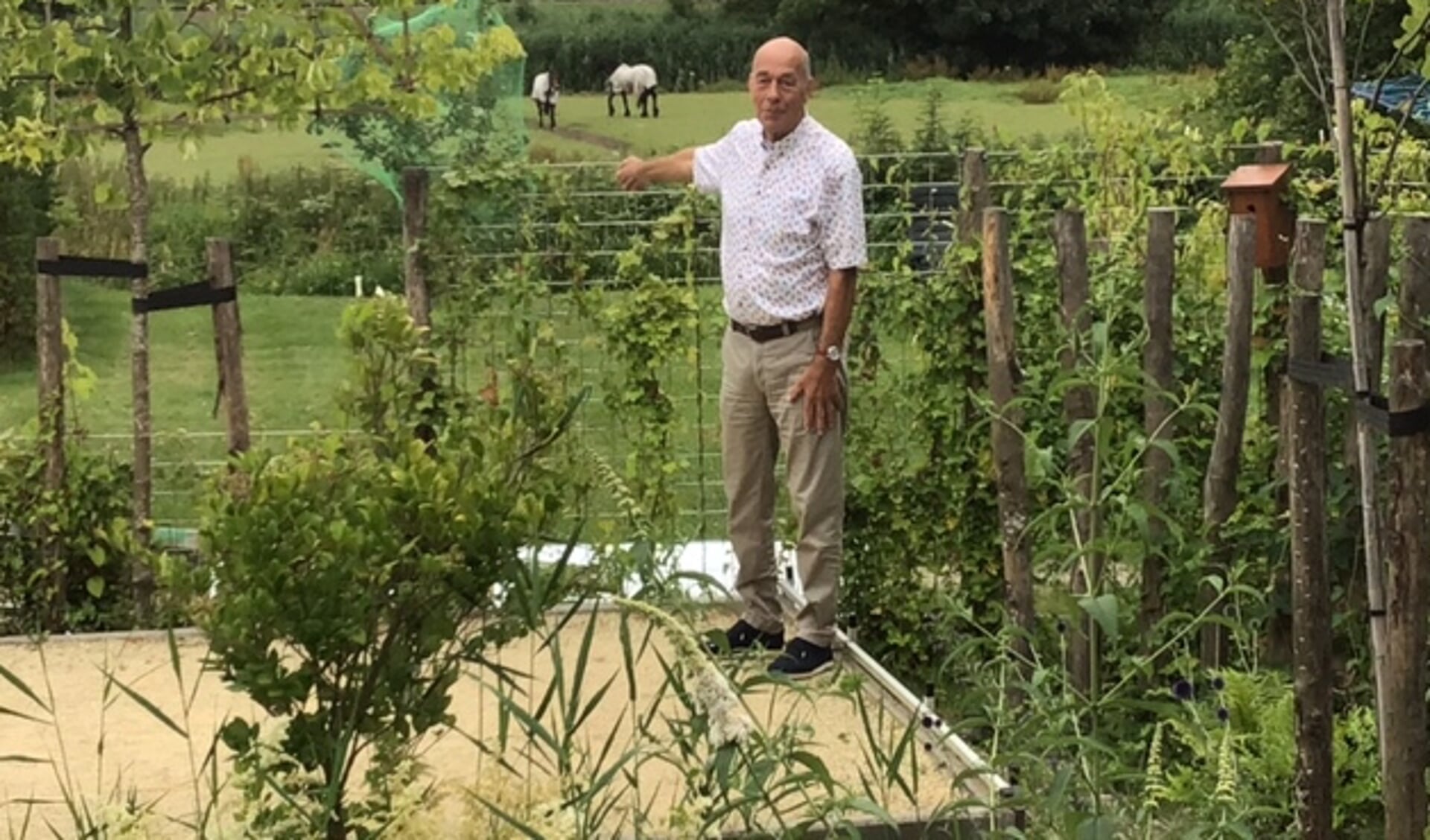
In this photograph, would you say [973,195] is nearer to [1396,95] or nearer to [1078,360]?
[1078,360]

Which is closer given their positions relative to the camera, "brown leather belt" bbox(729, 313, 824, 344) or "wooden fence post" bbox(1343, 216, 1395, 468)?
"wooden fence post" bbox(1343, 216, 1395, 468)

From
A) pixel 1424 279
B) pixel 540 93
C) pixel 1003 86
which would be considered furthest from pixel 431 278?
pixel 1003 86

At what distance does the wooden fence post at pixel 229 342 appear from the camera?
6.01 m

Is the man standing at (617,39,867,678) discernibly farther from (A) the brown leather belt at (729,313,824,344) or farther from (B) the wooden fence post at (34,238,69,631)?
(B) the wooden fence post at (34,238,69,631)

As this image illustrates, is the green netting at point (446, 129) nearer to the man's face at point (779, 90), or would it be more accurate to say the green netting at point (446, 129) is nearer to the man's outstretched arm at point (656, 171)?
the man's outstretched arm at point (656, 171)

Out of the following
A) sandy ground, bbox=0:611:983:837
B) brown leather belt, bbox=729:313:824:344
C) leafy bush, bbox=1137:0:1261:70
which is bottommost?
sandy ground, bbox=0:611:983:837

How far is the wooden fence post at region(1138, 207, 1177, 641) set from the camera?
4.84m

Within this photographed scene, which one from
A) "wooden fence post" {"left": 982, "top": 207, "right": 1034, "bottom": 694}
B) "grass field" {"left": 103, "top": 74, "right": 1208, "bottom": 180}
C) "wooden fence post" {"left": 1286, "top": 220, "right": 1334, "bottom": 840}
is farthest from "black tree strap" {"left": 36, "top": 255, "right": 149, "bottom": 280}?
"grass field" {"left": 103, "top": 74, "right": 1208, "bottom": 180}

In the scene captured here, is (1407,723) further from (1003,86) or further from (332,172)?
(1003,86)

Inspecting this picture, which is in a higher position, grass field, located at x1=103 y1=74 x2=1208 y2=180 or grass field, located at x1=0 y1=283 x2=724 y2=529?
grass field, located at x1=103 y1=74 x2=1208 y2=180

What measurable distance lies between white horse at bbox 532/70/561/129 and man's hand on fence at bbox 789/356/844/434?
47.0 ft

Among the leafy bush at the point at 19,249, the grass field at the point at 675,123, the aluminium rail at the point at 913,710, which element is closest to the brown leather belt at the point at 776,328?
the aluminium rail at the point at 913,710

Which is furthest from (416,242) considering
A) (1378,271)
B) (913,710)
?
(1378,271)

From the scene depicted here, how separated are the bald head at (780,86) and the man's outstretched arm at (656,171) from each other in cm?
41
